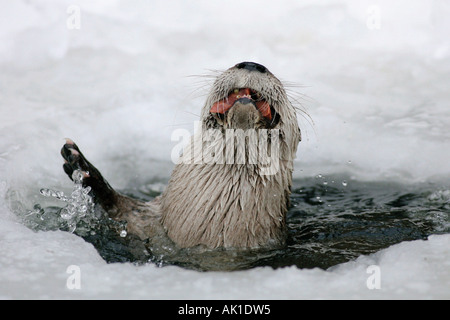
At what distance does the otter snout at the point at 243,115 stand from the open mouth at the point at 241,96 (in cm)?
6

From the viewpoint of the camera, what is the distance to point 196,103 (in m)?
4.33

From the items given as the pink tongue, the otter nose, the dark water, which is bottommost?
the dark water

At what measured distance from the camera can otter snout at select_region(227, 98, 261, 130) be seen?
212cm

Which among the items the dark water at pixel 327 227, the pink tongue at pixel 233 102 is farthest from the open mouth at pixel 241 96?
the dark water at pixel 327 227

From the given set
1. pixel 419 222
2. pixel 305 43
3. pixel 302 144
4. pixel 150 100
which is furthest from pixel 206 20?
pixel 419 222

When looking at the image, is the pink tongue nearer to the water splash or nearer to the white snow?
the white snow

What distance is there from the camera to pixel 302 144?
12.9 ft

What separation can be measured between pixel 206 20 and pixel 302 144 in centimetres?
194

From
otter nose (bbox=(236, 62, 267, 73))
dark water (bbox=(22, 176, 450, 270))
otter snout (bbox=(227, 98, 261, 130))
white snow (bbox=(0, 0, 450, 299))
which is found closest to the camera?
white snow (bbox=(0, 0, 450, 299))

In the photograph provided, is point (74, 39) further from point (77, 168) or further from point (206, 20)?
point (77, 168)

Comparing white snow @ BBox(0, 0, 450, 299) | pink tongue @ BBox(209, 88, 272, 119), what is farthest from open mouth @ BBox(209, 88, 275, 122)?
white snow @ BBox(0, 0, 450, 299)

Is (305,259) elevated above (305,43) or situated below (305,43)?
below

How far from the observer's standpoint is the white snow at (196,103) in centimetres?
197

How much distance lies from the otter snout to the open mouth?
0.06m
